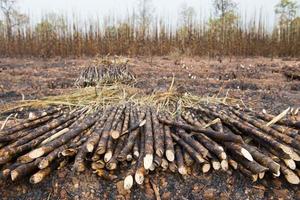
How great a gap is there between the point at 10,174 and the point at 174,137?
3.72 feet

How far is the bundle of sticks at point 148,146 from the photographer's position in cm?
216

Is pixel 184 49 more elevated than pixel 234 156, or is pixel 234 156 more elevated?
pixel 184 49

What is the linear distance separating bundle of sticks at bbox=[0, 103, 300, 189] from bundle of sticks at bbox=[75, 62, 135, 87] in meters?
2.84

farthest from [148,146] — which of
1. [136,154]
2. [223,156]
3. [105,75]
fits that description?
[105,75]

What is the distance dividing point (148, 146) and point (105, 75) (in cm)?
361

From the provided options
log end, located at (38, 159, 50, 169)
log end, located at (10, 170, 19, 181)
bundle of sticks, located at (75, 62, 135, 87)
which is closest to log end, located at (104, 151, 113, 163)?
log end, located at (38, 159, 50, 169)

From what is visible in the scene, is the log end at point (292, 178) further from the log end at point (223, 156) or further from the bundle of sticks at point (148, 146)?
the log end at point (223, 156)

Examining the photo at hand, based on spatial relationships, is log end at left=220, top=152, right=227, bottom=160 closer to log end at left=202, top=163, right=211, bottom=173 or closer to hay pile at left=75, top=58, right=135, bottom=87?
log end at left=202, top=163, right=211, bottom=173

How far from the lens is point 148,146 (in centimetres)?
224

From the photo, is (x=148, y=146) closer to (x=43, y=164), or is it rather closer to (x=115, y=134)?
(x=115, y=134)

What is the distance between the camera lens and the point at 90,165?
2252mm

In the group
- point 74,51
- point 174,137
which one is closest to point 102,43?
point 74,51

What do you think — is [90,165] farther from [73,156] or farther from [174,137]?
[174,137]

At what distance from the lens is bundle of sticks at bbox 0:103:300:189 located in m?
2.16
